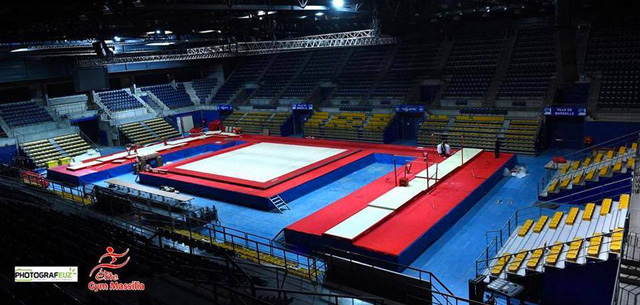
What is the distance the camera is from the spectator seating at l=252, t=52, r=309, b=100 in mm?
35447

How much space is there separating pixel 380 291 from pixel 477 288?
2005 millimetres

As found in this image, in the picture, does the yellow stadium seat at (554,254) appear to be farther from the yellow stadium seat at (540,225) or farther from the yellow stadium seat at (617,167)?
the yellow stadium seat at (617,167)

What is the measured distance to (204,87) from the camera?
40.0 m

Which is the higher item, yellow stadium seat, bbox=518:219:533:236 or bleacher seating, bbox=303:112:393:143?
bleacher seating, bbox=303:112:393:143

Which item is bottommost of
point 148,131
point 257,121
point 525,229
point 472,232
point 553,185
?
point 472,232

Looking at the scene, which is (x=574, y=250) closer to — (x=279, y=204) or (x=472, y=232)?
(x=472, y=232)

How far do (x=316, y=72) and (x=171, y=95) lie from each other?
12336 millimetres

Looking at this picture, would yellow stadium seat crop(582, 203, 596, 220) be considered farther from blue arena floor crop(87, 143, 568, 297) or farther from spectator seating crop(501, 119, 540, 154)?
spectator seating crop(501, 119, 540, 154)

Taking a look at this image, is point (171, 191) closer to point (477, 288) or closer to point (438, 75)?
point (477, 288)

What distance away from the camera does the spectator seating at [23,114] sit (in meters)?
28.5

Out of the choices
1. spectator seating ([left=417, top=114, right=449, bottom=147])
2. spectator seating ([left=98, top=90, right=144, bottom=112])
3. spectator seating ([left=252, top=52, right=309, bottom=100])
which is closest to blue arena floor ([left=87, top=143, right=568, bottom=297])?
spectator seating ([left=417, top=114, right=449, bottom=147])

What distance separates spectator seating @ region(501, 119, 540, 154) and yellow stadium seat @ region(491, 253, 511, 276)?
12736 millimetres

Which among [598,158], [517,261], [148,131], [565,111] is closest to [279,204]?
[517,261]

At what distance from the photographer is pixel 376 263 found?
38.3 feet
